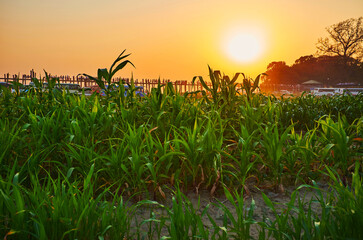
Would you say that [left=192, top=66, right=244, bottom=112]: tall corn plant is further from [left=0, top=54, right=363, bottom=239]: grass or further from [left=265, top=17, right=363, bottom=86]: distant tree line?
[left=265, top=17, right=363, bottom=86]: distant tree line

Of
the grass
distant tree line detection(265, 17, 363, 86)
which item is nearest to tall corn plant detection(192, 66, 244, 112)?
the grass

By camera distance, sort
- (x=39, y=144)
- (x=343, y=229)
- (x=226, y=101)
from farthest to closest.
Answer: (x=226, y=101) → (x=39, y=144) → (x=343, y=229)

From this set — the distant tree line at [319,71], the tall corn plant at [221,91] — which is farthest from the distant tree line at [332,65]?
the tall corn plant at [221,91]

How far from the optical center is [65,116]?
11.6 feet

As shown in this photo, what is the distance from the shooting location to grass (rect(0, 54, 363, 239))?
1871mm

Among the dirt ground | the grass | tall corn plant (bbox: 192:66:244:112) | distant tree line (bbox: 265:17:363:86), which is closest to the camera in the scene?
the grass

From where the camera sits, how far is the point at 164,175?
2721 mm

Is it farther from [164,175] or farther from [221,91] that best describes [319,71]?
[164,175]

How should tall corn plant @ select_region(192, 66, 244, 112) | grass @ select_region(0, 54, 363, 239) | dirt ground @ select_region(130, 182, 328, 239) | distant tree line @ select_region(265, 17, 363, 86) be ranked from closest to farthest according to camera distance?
grass @ select_region(0, 54, 363, 239)
dirt ground @ select_region(130, 182, 328, 239)
tall corn plant @ select_region(192, 66, 244, 112)
distant tree line @ select_region(265, 17, 363, 86)

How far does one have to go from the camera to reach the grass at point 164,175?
73.7 inches

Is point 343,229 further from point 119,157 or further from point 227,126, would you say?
point 227,126

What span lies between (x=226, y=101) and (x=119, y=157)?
7.81ft

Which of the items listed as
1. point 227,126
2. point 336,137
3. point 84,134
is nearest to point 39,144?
point 84,134

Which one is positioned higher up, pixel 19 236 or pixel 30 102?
pixel 30 102
